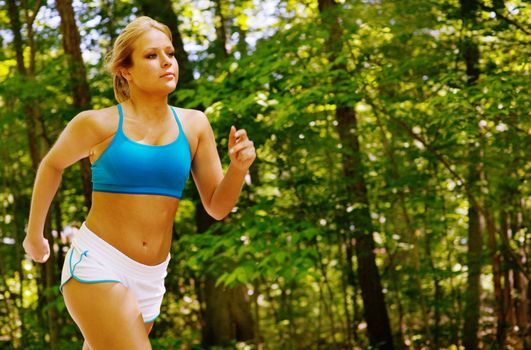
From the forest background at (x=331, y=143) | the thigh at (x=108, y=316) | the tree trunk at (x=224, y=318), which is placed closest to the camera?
the thigh at (x=108, y=316)

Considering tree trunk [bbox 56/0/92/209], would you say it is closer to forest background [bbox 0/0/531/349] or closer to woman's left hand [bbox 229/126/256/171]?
forest background [bbox 0/0/531/349]

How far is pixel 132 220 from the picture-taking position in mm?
2176

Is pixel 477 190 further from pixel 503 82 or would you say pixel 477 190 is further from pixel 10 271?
pixel 10 271

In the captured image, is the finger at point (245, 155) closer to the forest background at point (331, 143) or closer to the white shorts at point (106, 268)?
the white shorts at point (106, 268)

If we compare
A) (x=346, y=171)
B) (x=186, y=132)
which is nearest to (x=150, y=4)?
(x=346, y=171)

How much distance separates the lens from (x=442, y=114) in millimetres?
4992

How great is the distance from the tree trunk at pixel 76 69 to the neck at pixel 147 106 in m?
4.57

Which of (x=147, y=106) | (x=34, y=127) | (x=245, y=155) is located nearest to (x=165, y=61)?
(x=147, y=106)

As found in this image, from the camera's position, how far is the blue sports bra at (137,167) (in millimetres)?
2119

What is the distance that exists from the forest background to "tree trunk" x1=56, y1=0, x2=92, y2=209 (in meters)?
0.02

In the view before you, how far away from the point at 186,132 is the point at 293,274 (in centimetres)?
289

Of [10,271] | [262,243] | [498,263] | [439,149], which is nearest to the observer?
[262,243]

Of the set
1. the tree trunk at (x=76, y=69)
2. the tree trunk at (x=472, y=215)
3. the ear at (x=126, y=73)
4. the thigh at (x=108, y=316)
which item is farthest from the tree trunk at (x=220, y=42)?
the thigh at (x=108, y=316)

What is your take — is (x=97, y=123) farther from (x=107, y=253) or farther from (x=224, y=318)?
(x=224, y=318)
